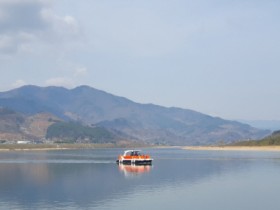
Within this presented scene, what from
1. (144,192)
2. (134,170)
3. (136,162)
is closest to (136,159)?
(136,162)

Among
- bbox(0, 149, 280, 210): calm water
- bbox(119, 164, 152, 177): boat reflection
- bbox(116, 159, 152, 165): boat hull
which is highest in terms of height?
bbox(116, 159, 152, 165): boat hull

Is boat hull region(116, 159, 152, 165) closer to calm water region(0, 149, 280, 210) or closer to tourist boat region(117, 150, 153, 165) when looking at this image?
tourist boat region(117, 150, 153, 165)

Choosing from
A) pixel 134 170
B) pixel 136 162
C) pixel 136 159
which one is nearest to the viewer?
pixel 134 170

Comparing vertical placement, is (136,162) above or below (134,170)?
above

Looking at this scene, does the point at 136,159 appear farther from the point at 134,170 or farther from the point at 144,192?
the point at 144,192

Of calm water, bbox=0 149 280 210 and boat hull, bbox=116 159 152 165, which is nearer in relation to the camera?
calm water, bbox=0 149 280 210

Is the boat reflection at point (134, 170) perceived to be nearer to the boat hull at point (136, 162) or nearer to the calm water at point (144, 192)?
the calm water at point (144, 192)

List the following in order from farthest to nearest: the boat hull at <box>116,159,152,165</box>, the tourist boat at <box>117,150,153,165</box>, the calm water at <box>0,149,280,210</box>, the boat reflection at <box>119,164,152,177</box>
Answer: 1. the tourist boat at <box>117,150,153,165</box>
2. the boat hull at <box>116,159,152,165</box>
3. the boat reflection at <box>119,164,152,177</box>
4. the calm water at <box>0,149,280,210</box>

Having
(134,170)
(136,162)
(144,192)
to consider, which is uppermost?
(136,162)

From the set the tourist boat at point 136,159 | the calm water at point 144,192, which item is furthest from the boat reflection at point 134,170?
the tourist boat at point 136,159

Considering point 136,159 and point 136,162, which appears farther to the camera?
point 136,159

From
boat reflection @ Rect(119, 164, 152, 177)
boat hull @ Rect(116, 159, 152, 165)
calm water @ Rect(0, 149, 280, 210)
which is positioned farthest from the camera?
boat hull @ Rect(116, 159, 152, 165)

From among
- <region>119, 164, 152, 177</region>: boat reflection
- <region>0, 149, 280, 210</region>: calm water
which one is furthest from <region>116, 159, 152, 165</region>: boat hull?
<region>0, 149, 280, 210</region>: calm water

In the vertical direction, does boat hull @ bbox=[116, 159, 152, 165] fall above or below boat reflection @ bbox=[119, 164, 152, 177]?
above
